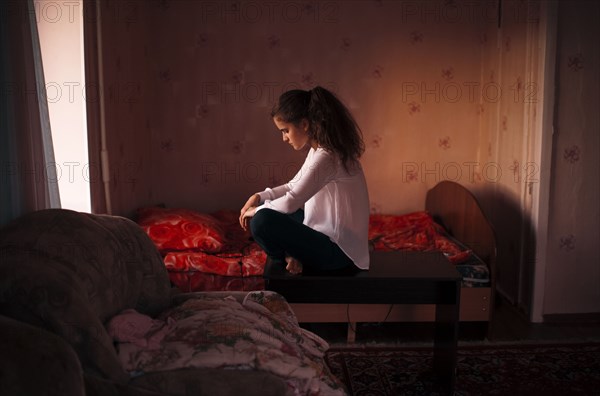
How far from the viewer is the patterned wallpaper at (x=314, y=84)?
151 inches

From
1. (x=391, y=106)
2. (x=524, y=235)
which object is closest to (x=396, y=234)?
(x=524, y=235)

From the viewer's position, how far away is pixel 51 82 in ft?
8.01

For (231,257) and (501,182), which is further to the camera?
(501,182)

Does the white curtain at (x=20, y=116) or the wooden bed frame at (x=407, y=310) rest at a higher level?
the white curtain at (x=20, y=116)

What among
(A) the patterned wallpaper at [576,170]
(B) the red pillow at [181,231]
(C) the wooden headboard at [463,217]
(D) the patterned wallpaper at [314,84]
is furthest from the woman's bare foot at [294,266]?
(D) the patterned wallpaper at [314,84]

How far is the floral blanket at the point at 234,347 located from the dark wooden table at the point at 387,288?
41cm

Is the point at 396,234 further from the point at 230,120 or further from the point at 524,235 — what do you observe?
the point at 230,120

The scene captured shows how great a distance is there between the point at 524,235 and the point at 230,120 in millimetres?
1988

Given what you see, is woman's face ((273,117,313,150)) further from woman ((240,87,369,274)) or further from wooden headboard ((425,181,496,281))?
wooden headboard ((425,181,496,281))

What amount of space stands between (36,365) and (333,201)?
54.7 inches

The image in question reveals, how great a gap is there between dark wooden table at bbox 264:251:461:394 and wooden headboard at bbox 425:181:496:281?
2.21 ft

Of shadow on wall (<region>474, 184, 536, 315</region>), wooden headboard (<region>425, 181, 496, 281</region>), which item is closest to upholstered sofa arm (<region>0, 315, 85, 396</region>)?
wooden headboard (<region>425, 181, 496, 281</region>)

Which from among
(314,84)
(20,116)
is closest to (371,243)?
(314,84)

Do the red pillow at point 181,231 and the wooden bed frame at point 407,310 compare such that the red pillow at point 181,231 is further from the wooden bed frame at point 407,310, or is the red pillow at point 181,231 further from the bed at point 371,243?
the wooden bed frame at point 407,310
